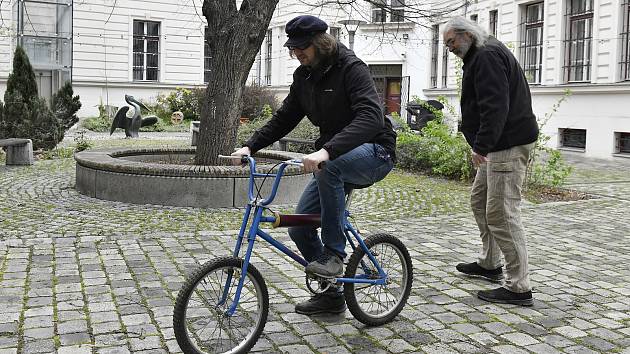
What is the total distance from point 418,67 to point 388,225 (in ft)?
75.3

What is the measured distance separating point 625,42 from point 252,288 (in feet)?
52.2

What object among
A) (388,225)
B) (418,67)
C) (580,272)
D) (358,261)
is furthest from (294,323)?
(418,67)

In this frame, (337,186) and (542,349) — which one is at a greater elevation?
(337,186)

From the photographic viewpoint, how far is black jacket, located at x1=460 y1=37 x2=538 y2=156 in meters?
4.86

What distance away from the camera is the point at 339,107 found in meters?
4.22

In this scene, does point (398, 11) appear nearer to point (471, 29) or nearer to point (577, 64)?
point (471, 29)

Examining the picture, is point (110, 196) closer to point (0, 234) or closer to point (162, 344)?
point (0, 234)

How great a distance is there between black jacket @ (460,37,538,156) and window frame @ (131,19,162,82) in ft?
92.9

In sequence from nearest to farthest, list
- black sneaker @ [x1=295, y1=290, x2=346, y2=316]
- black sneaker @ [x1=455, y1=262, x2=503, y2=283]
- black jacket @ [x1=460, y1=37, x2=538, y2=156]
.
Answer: black sneaker @ [x1=295, y1=290, x2=346, y2=316]
black jacket @ [x1=460, y1=37, x2=538, y2=156]
black sneaker @ [x1=455, y1=262, x2=503, y2=283]

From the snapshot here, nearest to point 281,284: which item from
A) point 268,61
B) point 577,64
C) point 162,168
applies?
point 162,168

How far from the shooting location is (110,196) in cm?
927

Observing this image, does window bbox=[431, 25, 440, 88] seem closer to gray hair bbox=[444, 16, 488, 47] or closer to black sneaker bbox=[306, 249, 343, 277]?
gray hair bbox=[444, 16, 488, 47]

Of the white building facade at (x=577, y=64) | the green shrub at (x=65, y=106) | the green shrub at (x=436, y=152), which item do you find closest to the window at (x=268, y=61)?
the white building facade at (x=577, y=64)

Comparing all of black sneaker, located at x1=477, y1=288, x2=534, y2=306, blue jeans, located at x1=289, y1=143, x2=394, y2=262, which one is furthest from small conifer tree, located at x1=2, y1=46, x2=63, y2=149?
black sneaker, located at x1=477, y1=288, x2=534, y2=306
